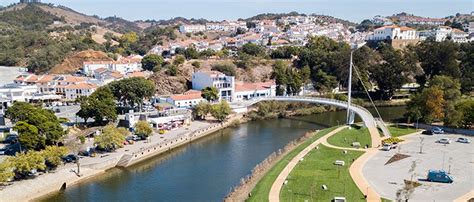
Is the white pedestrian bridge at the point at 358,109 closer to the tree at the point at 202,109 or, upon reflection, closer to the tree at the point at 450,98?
the tree at the point at 202,109

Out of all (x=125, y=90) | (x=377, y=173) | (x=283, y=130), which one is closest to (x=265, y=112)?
(x=283, y=130)

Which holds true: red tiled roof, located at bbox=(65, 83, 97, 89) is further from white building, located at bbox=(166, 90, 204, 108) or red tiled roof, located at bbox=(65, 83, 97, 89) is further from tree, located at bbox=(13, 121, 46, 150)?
tree, located at bbox=(13, 121, 46, 150)

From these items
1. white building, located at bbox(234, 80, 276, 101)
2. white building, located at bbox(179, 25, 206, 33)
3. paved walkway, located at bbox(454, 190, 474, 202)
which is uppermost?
white building, located at bbox(179, 25, 206, 33)

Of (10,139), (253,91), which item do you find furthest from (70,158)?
(253,91)

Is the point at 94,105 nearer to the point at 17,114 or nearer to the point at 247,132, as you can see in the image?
the point at 17,114

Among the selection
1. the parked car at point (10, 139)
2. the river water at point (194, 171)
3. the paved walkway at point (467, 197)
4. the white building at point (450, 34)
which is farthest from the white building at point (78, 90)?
the white building at point (450, 34)

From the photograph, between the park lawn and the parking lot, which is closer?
the parking lot

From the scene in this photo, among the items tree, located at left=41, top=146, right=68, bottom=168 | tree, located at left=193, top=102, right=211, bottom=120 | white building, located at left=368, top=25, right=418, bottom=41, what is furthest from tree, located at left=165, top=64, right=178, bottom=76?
white building, located at left=368, top=25, right=418, bottom=41
